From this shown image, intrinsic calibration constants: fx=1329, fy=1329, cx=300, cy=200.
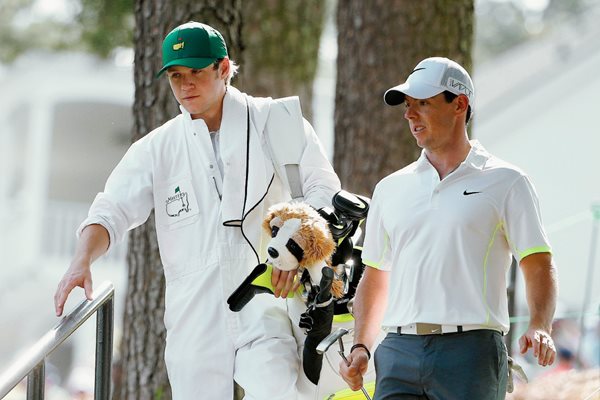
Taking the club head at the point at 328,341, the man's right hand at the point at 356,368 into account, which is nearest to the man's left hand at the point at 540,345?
the man's right hand at the point at 356,368

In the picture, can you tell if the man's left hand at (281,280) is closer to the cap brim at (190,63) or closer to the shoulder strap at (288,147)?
the shoulder strap at (288,147)

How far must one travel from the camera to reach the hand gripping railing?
4.18 metres

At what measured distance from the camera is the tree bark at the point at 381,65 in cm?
827

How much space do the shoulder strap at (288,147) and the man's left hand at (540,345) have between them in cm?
130

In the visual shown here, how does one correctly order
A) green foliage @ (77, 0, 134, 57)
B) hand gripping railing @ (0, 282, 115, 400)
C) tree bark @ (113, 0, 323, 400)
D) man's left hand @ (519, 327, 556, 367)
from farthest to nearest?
green foliage @ (77, 0, 134, 57)
tree bark @ (113, 0, 323, 400)
hand gripping railing @ (0, 282, 115, 400)
man's left hand @ (519, 327, 556, 367)

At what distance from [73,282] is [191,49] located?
968 mm

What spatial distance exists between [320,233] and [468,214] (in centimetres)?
65

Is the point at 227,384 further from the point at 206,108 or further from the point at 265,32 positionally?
the point at 265,32

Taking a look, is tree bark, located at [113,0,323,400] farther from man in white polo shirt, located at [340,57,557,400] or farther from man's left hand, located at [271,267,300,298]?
man in white polo shirt, located at [340,57,557,400]

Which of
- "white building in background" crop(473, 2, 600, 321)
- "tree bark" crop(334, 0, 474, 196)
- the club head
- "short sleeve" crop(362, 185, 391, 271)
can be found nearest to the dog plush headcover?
"short sleeve" crop(362, 185, 391, 271)

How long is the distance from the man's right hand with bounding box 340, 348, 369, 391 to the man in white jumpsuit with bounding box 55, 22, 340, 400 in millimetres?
335

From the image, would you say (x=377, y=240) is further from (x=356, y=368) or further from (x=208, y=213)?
(x=208, y=213)

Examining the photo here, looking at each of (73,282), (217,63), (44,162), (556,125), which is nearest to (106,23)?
(217,63)

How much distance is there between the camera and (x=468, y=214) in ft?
13.9
